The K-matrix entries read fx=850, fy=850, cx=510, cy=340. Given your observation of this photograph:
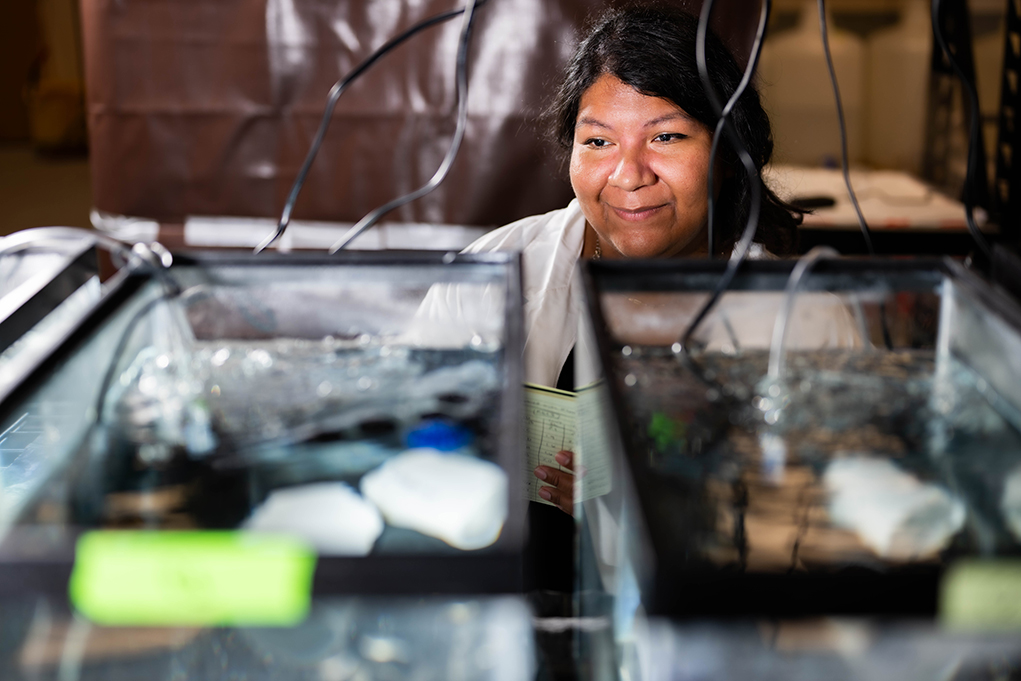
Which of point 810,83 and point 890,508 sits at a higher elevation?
point 810,83

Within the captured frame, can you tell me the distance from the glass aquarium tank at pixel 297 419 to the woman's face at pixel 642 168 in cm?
65

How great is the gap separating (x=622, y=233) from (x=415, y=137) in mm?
953

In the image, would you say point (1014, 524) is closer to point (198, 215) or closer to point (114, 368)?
point (114, 368)

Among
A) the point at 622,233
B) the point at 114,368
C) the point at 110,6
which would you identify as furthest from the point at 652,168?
the point at 110,6

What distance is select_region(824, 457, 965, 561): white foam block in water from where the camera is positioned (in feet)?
1.18

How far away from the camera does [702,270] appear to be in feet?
1.75

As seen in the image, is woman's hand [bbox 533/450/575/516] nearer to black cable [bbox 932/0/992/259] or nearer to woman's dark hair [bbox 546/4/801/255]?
black cable [bbox 932/0/992/259]

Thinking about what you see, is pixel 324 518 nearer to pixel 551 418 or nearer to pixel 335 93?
pixel 551 418

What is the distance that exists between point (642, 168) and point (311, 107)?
45.4 inches

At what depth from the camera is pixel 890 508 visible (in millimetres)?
387

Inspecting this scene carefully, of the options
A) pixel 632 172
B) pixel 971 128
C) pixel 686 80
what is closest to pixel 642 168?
pixel 632 172

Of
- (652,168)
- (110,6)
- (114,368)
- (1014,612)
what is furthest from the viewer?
(110,6)

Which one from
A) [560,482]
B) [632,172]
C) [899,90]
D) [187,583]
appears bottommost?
[560,482]

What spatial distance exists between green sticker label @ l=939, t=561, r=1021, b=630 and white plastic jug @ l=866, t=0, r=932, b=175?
379cm
